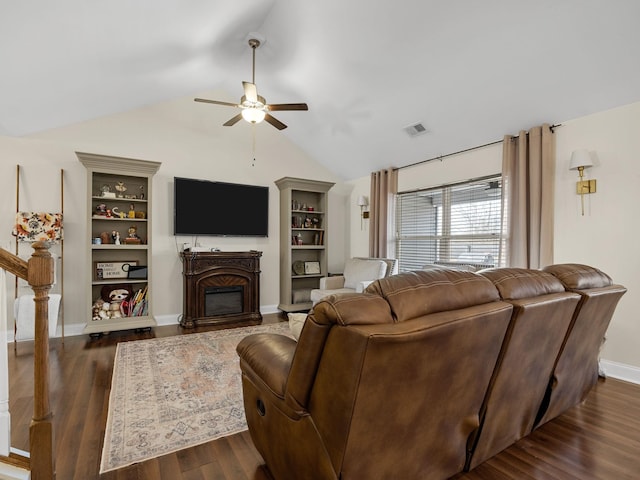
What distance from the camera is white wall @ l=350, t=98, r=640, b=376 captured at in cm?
283

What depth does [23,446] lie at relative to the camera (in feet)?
5.91

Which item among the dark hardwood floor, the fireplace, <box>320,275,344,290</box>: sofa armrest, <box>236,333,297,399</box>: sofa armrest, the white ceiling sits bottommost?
the dark hardwood floor

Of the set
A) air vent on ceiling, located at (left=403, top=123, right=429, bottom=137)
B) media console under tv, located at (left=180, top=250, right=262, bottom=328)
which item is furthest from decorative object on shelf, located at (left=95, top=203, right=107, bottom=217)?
air vent on ceiling, located at (left=403, top=123, right=429, bottom=137)

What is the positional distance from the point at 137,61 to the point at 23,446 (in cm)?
325

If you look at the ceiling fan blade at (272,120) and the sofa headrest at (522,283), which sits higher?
the ceiling fan blade at (272,120)

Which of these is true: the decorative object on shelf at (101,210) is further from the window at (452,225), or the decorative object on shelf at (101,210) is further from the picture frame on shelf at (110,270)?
the window at (452,225)

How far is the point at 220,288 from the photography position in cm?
458

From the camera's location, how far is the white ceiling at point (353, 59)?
251cm

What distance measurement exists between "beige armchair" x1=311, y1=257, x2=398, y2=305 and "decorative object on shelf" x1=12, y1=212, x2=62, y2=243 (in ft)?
10.6

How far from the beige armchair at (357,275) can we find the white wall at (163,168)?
965 millimetres

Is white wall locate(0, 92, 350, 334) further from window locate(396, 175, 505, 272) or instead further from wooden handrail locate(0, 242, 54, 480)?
wooden handrail locate(0, 242, 54, 480)

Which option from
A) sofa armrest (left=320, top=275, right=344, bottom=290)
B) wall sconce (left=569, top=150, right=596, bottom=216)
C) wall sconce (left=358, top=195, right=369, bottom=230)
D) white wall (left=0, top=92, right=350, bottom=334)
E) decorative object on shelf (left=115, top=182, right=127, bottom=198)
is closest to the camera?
wall sconce (left=569, top=150, right=596, bottom=216)

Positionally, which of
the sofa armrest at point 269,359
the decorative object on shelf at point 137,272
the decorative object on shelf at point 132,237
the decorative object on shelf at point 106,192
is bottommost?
the sofa armrest at point 269,359

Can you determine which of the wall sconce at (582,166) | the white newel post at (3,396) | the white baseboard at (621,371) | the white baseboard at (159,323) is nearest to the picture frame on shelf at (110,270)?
the white baseboard at (159,323)
